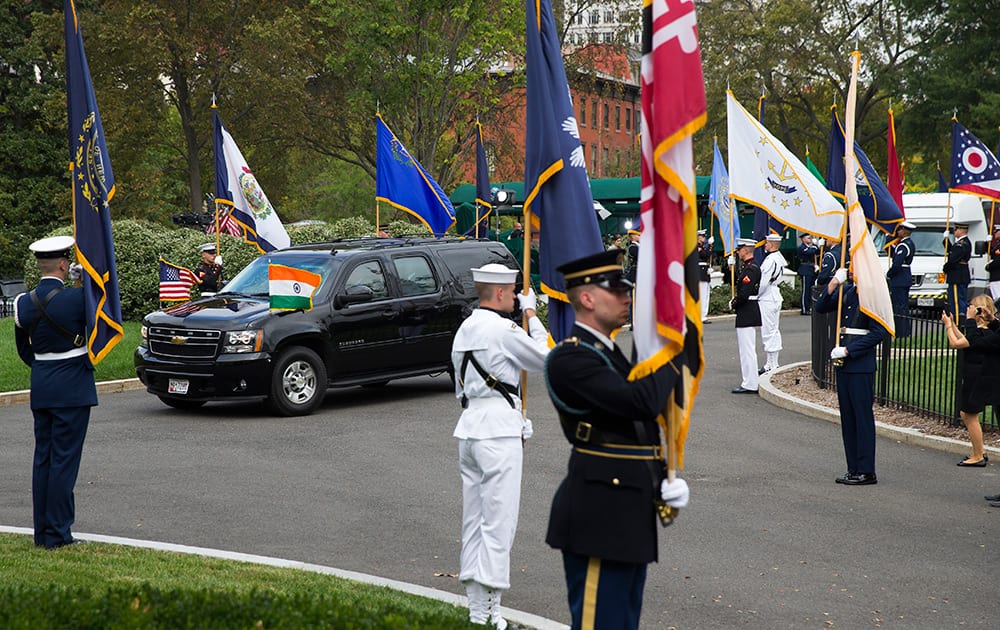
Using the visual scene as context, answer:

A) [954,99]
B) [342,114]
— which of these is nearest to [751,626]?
[342,114]

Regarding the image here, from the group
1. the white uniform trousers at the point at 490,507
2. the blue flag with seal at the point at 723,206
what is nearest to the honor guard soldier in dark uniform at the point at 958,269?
the blue flag with seal at the point at 723,206

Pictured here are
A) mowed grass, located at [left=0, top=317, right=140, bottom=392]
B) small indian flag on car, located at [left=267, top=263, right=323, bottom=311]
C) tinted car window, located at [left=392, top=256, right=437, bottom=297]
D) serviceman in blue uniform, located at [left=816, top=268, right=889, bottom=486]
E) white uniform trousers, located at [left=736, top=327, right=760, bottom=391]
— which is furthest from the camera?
white uniform trousers, located at [left=736, top=327, right=760, bottom=391]

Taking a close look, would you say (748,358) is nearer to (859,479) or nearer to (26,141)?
(859,479)

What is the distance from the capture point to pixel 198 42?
38938mm

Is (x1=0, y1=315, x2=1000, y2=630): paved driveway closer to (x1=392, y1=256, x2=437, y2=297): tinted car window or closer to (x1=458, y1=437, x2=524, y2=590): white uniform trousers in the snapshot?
(x1=458, y1=437, x2=524, y2=590): white uniform trousers

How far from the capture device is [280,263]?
1608 cm

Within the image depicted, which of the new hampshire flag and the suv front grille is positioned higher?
the new hampshire flag

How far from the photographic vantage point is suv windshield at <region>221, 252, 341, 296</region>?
1573 cm

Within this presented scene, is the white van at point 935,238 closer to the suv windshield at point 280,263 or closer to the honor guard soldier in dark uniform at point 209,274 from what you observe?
the honor guard soldier in dark uniform at point 209,274

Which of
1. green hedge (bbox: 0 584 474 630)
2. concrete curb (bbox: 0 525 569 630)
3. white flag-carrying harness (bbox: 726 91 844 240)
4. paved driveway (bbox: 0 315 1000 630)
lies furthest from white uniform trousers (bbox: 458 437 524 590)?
white flag-carrying harness (bbox: 726 91 844 240)

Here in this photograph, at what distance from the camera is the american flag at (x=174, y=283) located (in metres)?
21.5

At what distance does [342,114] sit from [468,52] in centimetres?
802

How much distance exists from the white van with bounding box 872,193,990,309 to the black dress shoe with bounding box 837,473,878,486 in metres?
18.9

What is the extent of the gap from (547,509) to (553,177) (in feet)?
11.4
